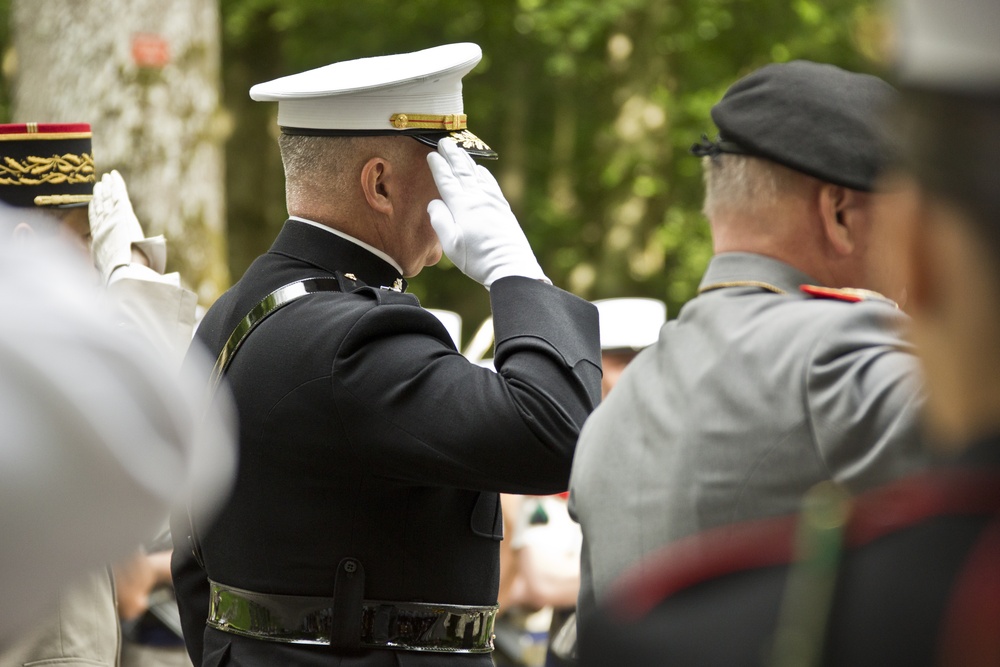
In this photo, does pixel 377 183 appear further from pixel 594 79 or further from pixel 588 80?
pixel 588 80

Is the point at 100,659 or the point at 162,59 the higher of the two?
the point at 162,59

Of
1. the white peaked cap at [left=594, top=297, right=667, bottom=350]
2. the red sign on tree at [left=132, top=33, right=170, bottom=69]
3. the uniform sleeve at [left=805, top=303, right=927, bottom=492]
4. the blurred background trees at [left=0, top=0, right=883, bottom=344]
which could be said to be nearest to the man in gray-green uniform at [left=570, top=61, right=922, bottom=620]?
the uniform sleeve at [left=805, top=303, right=927, bottom=492]

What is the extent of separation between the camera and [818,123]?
1916 millimetres

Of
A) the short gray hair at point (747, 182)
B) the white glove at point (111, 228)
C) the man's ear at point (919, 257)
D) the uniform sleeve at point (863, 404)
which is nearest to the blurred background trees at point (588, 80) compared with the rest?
the white glove at point (111, 228)

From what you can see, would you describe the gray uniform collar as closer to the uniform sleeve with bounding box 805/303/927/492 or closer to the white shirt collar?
the uniform sleeve with bounding box 805/303/927/492

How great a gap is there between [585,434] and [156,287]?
6.37ft

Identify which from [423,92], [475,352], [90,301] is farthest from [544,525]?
[90,301]

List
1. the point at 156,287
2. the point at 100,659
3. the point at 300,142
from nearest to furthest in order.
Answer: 1. the point at 300,142
2. the point at 100,659
3. the point at 156,287

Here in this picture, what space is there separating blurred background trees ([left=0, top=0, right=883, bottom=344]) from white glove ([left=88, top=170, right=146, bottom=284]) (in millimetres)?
8301

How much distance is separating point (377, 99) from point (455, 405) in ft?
2.59

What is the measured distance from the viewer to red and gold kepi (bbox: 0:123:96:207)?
362 cm

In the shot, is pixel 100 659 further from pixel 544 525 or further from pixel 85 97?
pixel 85 97

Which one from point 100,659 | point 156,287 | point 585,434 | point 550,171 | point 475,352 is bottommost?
point 550,171

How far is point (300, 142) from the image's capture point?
2842 millimetres
